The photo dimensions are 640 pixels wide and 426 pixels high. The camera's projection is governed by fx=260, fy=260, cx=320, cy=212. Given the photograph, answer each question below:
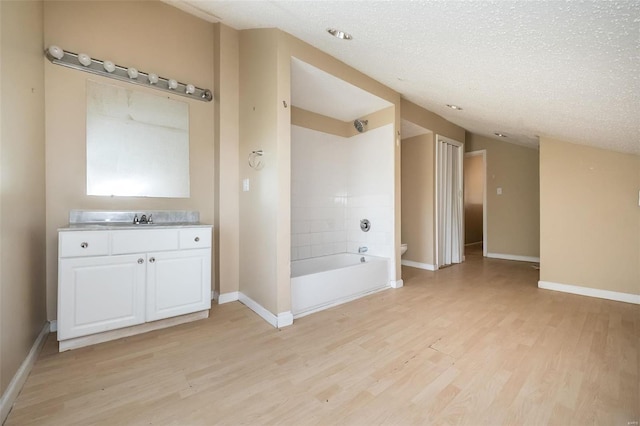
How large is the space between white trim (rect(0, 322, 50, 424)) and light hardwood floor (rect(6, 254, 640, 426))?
4 centimetres

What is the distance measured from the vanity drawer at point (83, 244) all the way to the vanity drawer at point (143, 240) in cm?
5

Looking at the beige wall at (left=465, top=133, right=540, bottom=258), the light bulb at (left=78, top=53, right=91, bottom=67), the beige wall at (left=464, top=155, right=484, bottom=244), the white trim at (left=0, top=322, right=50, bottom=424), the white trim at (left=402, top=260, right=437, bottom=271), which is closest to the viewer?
the white trim at (left=0, top=322, right=50, bottom=424)

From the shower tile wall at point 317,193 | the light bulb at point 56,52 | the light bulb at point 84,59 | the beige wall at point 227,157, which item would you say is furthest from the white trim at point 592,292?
the light bulb at point 56,52

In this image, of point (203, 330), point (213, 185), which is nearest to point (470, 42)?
point (213, 185)

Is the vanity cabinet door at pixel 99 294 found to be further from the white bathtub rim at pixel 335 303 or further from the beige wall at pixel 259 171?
the white bathtub rim at pixel 335 303

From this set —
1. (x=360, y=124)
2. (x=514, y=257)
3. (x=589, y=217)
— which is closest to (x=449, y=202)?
(x=589, y=217)

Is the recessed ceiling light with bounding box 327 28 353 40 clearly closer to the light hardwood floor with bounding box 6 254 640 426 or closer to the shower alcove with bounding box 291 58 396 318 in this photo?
the shower alcove with bounding box 291 58 396 318

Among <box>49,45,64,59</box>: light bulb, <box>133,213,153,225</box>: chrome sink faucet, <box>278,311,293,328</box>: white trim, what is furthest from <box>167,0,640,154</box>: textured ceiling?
<box>278,311,293,328</box>: white trim

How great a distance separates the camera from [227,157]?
2676 millimetres

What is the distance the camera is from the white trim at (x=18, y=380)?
Result: 1.15 m

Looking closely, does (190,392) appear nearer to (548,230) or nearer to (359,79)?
(359,79)

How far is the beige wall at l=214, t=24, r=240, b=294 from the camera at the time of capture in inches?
105

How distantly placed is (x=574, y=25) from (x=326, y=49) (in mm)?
1702

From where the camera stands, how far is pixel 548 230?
307 cm
